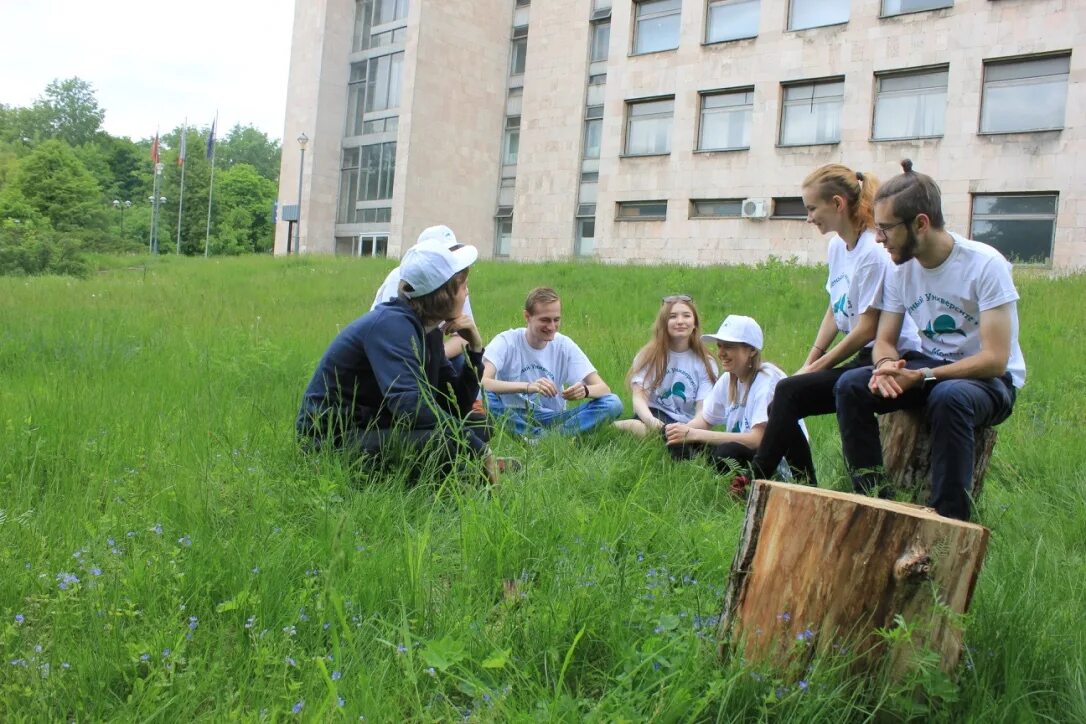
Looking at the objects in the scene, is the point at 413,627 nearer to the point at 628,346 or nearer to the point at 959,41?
the point at 628,346

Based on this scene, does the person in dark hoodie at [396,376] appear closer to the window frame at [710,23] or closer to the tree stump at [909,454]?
the tree stump at [909,454]

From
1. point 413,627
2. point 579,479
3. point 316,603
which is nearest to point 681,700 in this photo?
point 413,627

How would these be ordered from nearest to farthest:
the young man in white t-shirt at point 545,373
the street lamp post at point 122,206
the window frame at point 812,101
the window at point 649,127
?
1. the young man in white t-shirt at point 545,373
2. the window frame at point 812,101
3. the window at point 649,127
4. the street lamp post at point 122,206

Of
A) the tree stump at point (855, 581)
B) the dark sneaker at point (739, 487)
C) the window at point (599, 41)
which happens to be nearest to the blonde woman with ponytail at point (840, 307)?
the dark sneaker at point (739, 487)

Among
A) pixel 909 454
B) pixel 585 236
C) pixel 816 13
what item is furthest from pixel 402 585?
pixel 585 236

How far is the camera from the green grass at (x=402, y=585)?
2.25m

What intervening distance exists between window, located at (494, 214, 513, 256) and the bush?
19.4 meters

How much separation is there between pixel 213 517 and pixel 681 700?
1.79 metres

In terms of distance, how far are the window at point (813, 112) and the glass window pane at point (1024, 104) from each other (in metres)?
3.83

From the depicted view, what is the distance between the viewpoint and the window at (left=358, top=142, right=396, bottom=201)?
3872 centimetres

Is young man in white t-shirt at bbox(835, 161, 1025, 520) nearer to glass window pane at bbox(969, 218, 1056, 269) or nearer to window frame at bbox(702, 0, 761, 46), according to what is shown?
glass window pane at bbox(969, 218, 1056, 269)

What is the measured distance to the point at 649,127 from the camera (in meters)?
29.9

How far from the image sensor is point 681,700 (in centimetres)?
221

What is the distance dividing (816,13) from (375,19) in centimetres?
2174
